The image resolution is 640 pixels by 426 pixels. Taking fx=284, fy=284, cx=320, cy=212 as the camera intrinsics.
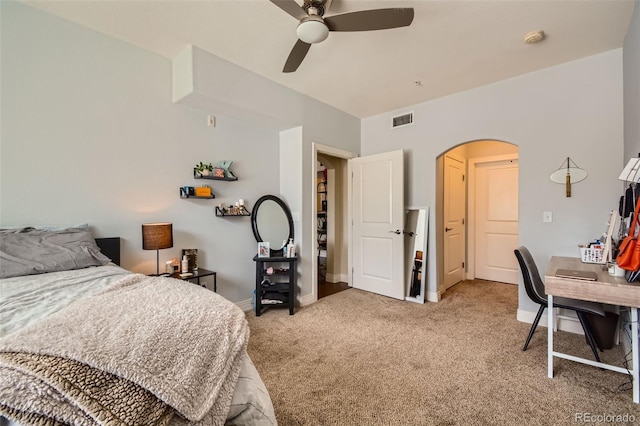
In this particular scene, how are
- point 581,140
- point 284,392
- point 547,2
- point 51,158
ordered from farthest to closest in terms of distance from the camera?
point 581,140
point 51,158
point 547,2
point 284,392

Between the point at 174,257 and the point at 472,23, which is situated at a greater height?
the point at 472,23

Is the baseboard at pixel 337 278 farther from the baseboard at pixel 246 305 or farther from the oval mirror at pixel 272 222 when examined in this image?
the baseboard at pixel 246 305

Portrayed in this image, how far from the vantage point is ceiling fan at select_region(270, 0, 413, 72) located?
6.07 feet

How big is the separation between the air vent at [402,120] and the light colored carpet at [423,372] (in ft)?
8.46

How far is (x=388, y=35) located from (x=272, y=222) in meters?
2.35

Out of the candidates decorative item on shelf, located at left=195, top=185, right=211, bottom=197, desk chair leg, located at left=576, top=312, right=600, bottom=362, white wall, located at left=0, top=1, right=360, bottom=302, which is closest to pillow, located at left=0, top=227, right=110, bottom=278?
white wall, located at left=0, top=1, right=360, bottom=302

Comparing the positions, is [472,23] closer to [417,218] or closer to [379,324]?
[417,218]

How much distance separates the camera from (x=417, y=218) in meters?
3.94

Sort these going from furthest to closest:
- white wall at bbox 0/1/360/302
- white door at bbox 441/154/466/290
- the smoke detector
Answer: white door at bbox 441/154/466/290 → the smoke detector → white wall at bbox 0/1/360/302

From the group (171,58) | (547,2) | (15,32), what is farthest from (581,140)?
(15,32)

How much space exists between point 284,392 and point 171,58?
3158mm

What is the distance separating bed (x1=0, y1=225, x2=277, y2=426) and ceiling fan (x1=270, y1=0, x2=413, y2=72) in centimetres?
182

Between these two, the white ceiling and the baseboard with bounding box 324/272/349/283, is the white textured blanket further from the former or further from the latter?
the baseboard with bounding box 324/272/349/283

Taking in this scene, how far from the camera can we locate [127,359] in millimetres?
749
